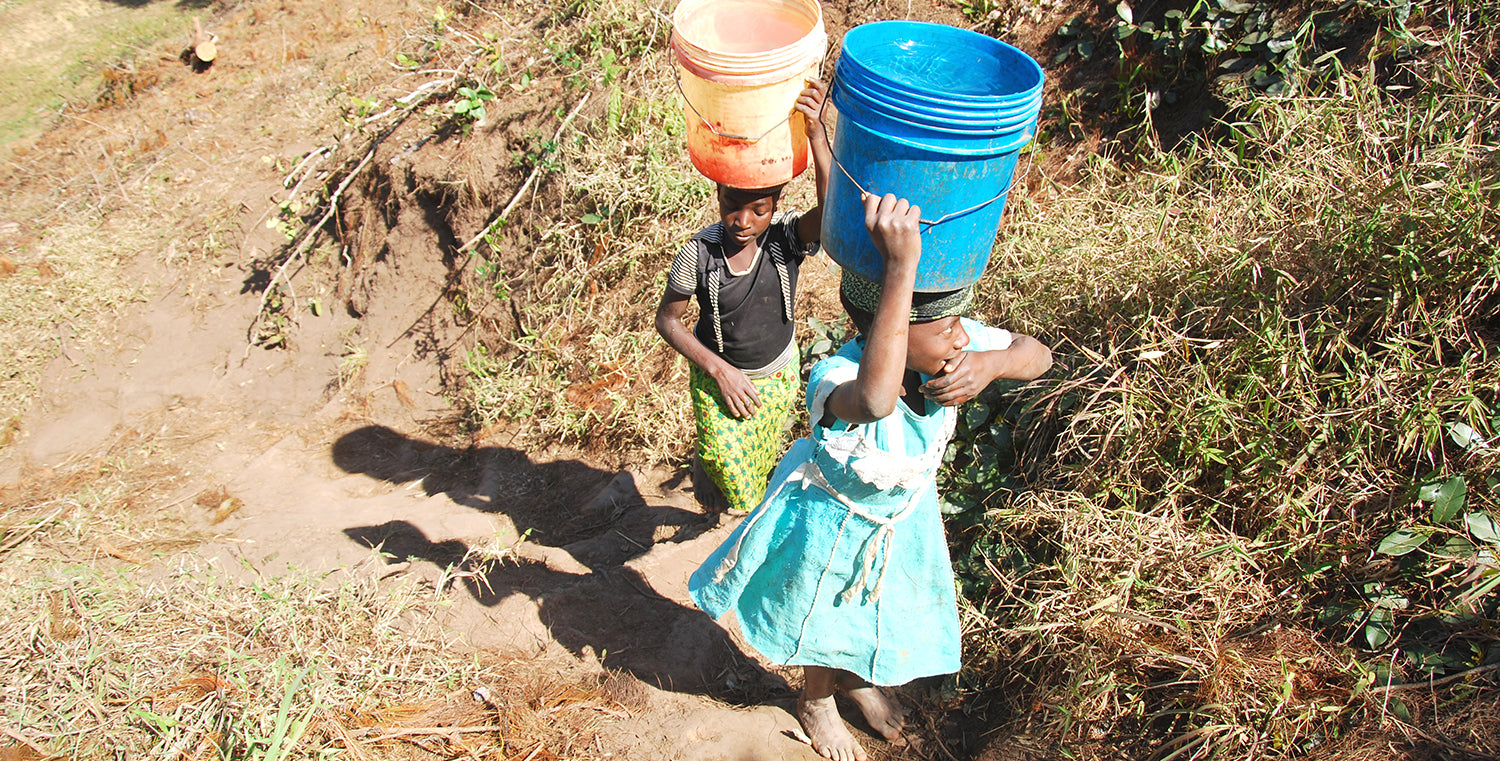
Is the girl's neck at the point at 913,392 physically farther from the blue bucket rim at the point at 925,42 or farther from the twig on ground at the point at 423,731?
the twig on ground at the point at 423,731

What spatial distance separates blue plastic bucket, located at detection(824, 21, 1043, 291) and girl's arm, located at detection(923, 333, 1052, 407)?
167mm

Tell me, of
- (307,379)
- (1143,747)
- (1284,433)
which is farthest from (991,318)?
(307,379)

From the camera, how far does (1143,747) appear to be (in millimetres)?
2236

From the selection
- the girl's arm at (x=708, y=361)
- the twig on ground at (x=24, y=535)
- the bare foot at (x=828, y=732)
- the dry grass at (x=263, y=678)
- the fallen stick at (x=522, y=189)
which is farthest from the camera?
the fallen stick at (x=522, y=189)

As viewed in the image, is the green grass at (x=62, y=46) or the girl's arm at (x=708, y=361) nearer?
the girl's arm at (x=708, y=361)

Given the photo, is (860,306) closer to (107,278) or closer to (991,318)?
(991,318)

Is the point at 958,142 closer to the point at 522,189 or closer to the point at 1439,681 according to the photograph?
the point at 1439,681

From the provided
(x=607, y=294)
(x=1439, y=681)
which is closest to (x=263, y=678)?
(x=607, y=294)

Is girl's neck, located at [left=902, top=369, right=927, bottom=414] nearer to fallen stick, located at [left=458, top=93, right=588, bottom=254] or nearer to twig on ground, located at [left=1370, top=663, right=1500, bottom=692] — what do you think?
twig on ground, located at [left=1370, top=663, right=1500, bottom=692]

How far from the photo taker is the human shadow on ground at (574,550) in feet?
9.25

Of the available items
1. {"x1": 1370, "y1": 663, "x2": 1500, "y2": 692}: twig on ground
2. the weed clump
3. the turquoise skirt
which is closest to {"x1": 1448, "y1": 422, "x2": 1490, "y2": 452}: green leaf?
the weed clump

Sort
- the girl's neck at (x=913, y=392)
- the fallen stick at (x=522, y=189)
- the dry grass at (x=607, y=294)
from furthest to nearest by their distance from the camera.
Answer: the fallen stick at (x=522, y=189) → the dry grass at (x=607, y=294) → the girl's neck at (x=913, y=392)

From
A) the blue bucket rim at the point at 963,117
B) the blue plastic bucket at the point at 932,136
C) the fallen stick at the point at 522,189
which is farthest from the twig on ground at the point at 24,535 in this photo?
the blue bucket rim at the point at 963,117

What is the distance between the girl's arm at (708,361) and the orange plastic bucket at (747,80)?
47 centimetres
